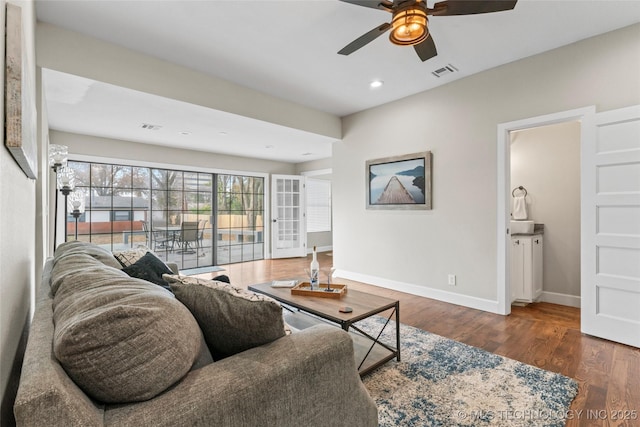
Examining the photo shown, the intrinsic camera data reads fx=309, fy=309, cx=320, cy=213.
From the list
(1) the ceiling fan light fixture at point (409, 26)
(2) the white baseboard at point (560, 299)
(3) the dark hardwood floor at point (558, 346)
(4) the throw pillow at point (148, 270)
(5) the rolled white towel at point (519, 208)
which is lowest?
(3) the dark hardwood floor at point (558, 346)

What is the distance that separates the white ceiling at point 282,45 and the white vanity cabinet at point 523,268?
2012mm

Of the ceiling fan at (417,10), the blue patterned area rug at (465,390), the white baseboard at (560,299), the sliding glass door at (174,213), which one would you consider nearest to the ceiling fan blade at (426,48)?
the ceiling fan at (417,10)

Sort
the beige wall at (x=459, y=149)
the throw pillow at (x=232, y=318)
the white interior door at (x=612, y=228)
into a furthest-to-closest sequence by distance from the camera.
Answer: the beige wall at (x=459, y=149) → the white interior door at (x=612, y=228) → the throw pillow at (x=232, y=318)

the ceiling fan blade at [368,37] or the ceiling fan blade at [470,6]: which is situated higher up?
the ceiling fan blade at [368,37]

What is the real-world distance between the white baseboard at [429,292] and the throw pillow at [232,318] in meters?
3.07

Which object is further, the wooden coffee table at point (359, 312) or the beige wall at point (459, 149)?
the beige wall at point (459, 149)

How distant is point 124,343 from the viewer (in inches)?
28.0

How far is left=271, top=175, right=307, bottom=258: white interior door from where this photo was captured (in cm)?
697

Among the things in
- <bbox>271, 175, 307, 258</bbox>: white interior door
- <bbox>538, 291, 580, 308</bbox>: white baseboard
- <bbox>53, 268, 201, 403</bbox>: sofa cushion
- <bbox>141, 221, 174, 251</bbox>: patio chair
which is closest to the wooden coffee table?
<bbox>53, 268, 201, 403</bbox>: sofa cushion

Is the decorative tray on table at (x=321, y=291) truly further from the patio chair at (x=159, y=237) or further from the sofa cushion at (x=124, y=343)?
the patio chair at (x=159, y=237)

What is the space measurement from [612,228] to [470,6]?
2.20 meters

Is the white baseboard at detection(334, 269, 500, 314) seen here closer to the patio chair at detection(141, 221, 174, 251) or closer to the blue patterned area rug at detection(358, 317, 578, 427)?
the blue patterned area rug at detection(358, 317, 578, 427)

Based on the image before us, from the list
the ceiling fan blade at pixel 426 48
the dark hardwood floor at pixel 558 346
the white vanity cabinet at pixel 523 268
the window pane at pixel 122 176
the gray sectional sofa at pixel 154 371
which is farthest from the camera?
the window pane at pixel 122 176

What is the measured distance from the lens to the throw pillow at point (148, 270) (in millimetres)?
1882
